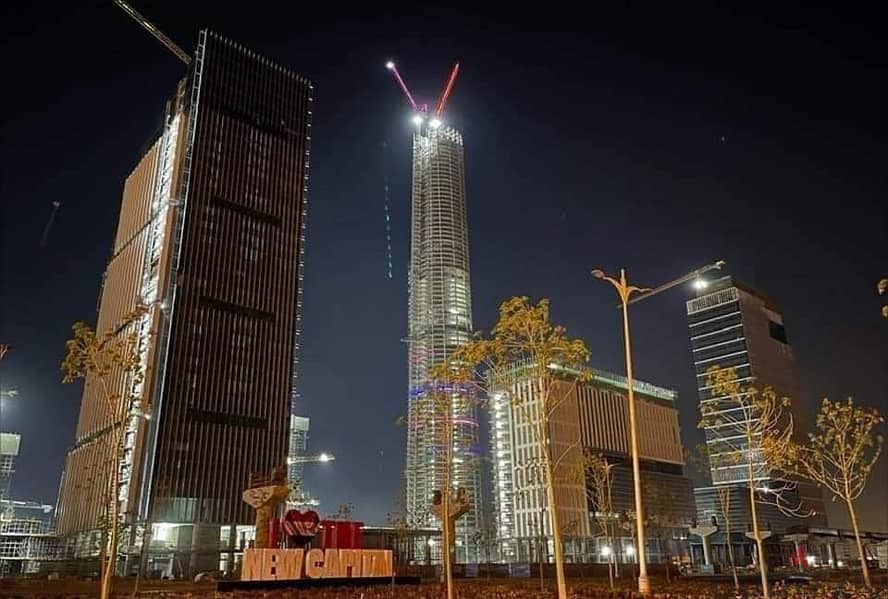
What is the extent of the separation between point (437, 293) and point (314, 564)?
445 feet

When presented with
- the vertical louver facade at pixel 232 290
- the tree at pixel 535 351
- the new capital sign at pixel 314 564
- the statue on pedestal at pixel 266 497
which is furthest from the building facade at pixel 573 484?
the tree at pixel 535 351

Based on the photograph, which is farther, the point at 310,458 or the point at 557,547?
the point at 310,458

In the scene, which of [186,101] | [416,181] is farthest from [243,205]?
[416,181]

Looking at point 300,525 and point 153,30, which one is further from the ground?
point 153,30

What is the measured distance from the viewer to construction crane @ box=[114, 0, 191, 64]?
135750 millimetres

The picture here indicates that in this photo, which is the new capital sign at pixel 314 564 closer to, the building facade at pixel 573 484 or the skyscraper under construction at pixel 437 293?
Result: the skyscraper under construction at pixel 437 293

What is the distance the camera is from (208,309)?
107250 mm

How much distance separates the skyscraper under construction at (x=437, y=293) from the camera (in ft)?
498

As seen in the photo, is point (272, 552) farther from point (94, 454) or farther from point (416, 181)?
point (416, 181)

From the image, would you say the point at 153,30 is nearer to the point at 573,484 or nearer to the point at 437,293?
the point at 437,293

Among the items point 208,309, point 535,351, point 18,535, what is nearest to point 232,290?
point 208,309

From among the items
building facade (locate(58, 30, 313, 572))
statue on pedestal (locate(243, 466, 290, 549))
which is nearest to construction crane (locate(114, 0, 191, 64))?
building facade (locate(58, 30, 313, 572))

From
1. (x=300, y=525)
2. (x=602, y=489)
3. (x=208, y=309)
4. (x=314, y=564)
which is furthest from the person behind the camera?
(x=208, y=309)

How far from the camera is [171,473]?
317 ft
